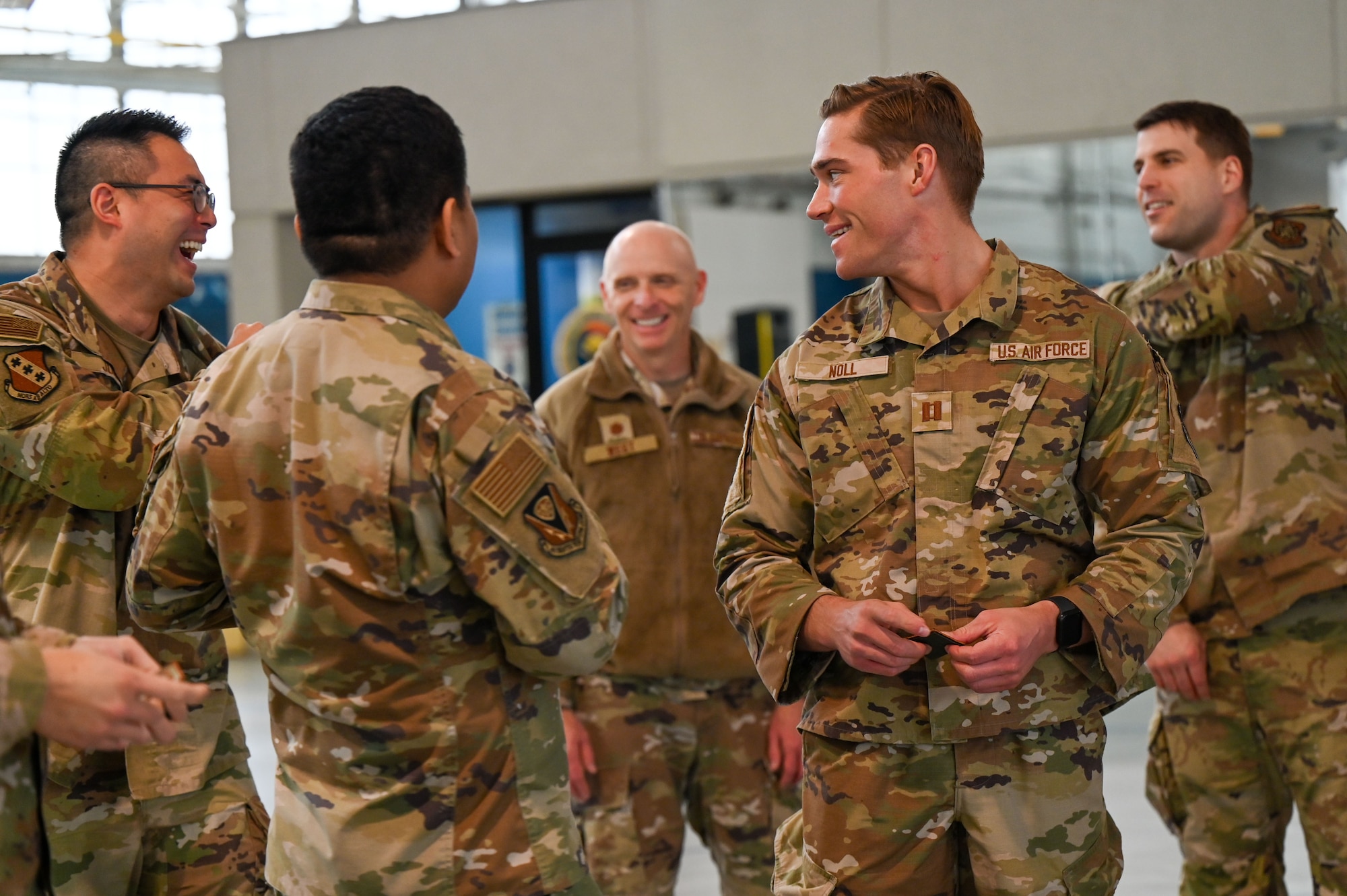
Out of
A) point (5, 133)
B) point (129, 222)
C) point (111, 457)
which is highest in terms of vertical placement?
point (5, 133)

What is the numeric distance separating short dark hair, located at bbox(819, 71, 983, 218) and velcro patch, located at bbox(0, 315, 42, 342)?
152 cm

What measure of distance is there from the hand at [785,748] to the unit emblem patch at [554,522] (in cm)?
171

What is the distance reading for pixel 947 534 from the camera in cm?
207

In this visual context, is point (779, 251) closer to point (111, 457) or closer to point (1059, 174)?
point (1059, 174)

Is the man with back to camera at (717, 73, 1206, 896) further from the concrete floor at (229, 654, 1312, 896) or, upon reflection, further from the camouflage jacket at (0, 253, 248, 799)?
the concrete floor at (229, 654, 1312, 896)

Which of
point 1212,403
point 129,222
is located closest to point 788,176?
point 1212,403

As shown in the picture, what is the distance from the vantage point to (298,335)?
1.75 m

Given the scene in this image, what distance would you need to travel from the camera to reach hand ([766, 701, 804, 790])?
129 inches

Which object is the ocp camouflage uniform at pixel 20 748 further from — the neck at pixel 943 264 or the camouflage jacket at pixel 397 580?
the neck at pixel 943 264

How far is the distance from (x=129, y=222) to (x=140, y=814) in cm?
116

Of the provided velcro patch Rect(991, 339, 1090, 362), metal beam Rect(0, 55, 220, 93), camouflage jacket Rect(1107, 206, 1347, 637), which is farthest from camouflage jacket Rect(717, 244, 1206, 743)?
metal beam Rect(0, 55, 220, 93)

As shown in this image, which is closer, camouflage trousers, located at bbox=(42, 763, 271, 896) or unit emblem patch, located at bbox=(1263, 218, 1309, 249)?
camouflage trousers, located at bbox=(42, 763, 271, 896)

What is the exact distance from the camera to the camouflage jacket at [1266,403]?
2.90m

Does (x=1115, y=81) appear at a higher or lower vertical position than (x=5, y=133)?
lower
